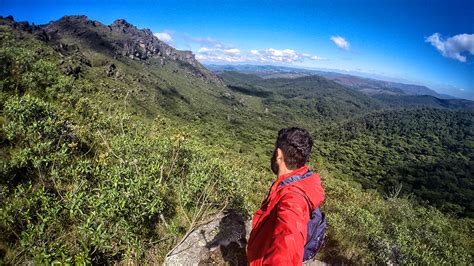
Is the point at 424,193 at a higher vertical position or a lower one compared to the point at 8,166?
lower

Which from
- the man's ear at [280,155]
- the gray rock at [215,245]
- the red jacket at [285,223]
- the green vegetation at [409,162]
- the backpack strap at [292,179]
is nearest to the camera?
the red jacket at [285,223]

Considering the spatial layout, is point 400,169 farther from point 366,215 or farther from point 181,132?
point 181,132

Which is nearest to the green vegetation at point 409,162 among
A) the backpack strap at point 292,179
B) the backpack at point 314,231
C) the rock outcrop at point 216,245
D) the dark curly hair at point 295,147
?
the rock outcrop at point 216,245

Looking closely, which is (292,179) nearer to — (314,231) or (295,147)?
(295,147)

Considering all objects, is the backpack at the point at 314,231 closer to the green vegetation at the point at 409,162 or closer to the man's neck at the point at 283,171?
the man's neck at the point at 283,171

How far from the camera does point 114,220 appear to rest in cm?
488

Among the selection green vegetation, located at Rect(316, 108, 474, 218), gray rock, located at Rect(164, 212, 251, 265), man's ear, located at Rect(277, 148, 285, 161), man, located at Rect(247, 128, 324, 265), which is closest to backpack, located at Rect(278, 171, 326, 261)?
man, located at Rect(247, 128, 324, 265)

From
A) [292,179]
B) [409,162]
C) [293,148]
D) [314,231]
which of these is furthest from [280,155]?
[409,162]

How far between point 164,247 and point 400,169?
140 m

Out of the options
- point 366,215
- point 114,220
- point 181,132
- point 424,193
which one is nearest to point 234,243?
point 114,220

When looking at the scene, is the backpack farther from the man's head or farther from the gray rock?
the gray rock

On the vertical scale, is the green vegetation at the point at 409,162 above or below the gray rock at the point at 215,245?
below

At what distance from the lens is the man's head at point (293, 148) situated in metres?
3.42

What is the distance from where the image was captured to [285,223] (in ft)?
7.91
